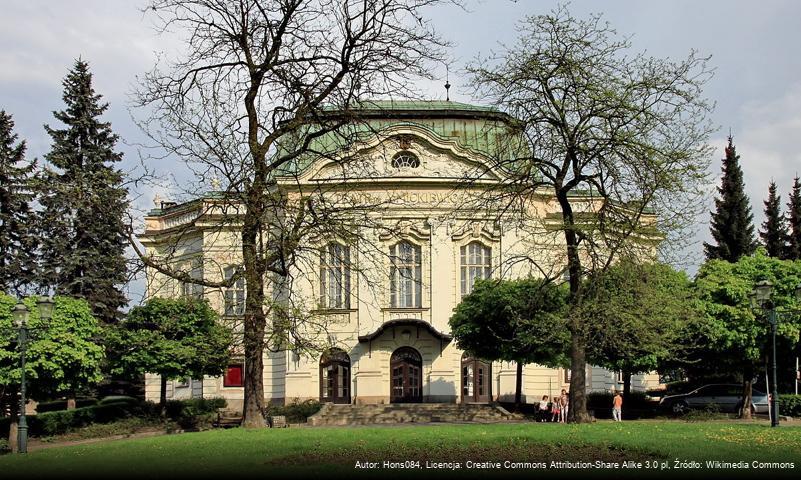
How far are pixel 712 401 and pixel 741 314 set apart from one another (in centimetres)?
559

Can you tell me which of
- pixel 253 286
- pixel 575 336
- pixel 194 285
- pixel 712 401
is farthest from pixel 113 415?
pixel 712 401

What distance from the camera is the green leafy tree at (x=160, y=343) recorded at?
125 feet

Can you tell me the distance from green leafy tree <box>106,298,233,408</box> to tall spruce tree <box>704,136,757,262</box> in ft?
98.3

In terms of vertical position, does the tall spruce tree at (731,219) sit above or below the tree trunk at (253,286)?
above

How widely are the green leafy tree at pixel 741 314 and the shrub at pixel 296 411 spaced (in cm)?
1577

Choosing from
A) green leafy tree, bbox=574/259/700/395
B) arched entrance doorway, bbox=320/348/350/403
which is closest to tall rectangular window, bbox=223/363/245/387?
arched entrance doorway, bbox=320/348/350/403

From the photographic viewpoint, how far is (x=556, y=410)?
119 feet

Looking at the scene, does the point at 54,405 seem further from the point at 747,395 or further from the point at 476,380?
the point at 747,395

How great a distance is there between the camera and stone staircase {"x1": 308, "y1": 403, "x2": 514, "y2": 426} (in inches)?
1484

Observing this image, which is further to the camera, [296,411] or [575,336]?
[296,411]

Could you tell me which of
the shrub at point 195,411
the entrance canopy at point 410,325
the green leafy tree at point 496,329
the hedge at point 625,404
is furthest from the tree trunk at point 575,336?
the entrance canopy at point 410,325

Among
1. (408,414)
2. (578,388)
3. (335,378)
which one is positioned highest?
(578,388)

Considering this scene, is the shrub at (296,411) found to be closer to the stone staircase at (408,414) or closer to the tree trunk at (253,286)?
the stone staircase at (408,414)

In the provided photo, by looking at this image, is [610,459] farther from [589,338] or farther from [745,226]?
[745,226]
